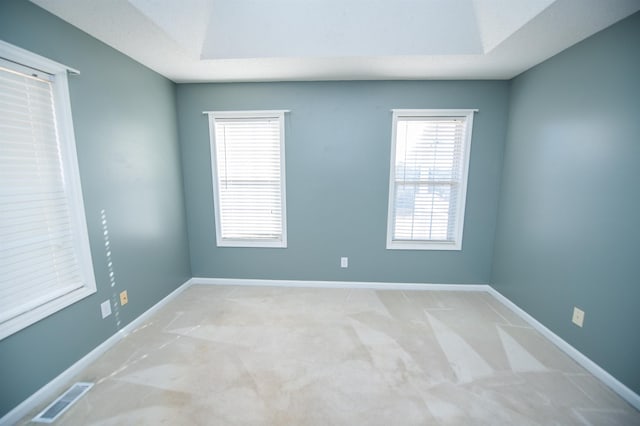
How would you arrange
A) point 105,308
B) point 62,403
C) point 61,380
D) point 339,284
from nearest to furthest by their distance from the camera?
point 62,403 < point 61,380 < point 105,308 < point 339,284

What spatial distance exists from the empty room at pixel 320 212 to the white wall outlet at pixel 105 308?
0.22ft

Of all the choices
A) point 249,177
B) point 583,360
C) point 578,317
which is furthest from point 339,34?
point 583,360

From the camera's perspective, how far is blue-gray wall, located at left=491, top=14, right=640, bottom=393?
1.62m

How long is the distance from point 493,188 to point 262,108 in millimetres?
2847

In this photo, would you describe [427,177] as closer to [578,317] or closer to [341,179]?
[341,179]

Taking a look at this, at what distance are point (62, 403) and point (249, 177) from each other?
2329mm

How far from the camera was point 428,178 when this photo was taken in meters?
2.94

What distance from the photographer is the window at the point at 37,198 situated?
4.71 ft

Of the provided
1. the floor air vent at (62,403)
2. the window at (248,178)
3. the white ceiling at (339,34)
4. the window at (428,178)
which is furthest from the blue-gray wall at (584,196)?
the floor air vent at (62,403)

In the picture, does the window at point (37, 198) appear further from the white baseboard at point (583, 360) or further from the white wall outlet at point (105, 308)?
the white baseboard at point (583, 360)

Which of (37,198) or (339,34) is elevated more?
(339,34)

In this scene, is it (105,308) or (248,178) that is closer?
(105,308)

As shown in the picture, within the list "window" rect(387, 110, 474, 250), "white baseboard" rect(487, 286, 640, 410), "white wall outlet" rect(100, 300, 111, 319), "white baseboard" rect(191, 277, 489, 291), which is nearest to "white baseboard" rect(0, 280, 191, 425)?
"white wall outlet" rect(100, 300, 111, 319)

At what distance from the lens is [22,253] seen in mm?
1512
